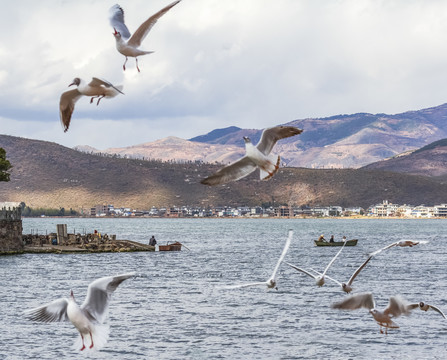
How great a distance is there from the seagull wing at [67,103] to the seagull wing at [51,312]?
8.96ft

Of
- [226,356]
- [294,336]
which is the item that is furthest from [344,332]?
[226,356]

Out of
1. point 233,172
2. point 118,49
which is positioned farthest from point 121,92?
point 233,172

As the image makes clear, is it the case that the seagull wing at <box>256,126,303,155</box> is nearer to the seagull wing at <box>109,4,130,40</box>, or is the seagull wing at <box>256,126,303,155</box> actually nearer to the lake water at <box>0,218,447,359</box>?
the seagull wing at <box>109,4,130,40</box>

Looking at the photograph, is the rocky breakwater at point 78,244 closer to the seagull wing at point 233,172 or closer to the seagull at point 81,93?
the seagull at point 81,93

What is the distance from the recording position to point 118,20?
9031mm

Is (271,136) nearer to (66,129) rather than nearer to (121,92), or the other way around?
(121,92)

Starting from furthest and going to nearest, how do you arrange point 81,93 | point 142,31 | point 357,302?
point 357,302
point 81,93
point 142,31

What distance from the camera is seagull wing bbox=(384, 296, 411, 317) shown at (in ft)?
35.7

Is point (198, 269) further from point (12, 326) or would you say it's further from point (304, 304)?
point (12, 326)

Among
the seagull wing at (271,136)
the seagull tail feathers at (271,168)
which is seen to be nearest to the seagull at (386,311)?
the seagull wing at (271,136)

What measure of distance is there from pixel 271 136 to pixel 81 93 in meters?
2.09

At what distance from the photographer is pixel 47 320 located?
10633mm

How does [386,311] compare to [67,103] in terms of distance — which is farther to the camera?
[386,311]

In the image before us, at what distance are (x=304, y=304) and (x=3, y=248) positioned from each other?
40178mm
